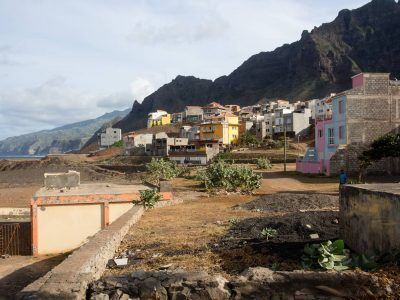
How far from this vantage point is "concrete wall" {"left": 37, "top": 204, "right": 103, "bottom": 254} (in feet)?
63.9

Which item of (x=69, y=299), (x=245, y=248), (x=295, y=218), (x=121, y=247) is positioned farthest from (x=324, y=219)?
(x=69, y=299)

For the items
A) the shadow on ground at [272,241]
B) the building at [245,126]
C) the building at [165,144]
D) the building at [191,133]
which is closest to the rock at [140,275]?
the shadow on ground at [272,241]

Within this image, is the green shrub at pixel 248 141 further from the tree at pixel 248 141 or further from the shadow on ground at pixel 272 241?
the shadow on ground at pixel 272 241

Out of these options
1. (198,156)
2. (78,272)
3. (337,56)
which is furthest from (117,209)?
(337,56)

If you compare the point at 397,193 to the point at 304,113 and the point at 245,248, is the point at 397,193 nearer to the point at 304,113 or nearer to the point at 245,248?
the point at 245,248

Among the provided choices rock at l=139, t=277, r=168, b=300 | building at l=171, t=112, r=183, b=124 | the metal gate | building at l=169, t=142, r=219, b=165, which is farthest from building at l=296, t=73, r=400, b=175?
building at l=171, t=112, r=183, b=124

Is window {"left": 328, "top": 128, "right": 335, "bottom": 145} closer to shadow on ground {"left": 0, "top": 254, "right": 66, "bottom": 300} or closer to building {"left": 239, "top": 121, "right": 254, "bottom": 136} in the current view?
shadow on ground {"left": 0, "top": 254, "right": 66, "bottom": 300}

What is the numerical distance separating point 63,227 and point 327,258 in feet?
49.7

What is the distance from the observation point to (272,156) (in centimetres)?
6712

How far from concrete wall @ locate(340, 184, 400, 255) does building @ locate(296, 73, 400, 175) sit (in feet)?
102

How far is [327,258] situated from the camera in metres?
7.02

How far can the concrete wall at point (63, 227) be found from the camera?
19.5 metres

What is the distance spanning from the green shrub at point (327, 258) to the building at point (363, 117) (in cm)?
3348

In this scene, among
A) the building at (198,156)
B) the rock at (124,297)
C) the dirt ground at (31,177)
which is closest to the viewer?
the rock at (124,297)
